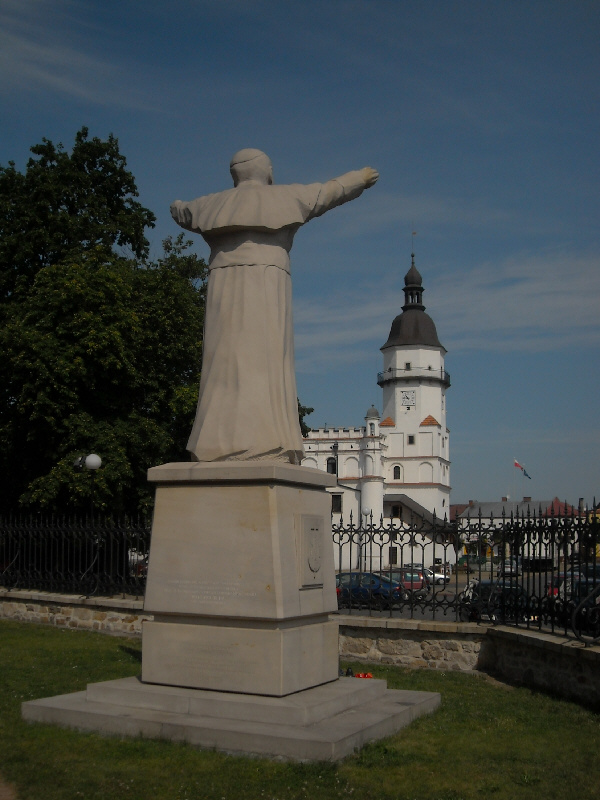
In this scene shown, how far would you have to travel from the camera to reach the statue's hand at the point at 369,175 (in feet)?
29.2

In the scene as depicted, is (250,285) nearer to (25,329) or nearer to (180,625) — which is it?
A: (180,625)

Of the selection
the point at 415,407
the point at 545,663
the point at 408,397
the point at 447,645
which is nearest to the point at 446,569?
the point at 447,645

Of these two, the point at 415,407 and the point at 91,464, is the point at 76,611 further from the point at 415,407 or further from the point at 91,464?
the point at 415,407

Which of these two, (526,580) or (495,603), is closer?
(526,580)

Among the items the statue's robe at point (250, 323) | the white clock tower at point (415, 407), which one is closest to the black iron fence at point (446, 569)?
the statue's robe at point (250, 323)

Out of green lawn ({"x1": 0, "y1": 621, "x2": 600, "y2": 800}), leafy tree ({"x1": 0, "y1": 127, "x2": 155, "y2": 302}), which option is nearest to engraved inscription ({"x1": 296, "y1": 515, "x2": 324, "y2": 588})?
green lawn ({"x1": 0, "y1": 621, "x2": 600, "y2": 800})

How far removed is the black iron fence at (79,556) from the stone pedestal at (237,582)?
7325mm

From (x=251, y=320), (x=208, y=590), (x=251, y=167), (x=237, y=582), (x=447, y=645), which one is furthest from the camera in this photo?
(x=447, y=645)

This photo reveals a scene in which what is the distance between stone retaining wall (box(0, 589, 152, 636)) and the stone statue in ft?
24.3

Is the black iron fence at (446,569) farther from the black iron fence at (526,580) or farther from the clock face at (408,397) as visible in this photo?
the clock face at (408,397)

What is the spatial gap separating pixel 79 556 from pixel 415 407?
71.9 meters

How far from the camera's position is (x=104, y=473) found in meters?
19.9

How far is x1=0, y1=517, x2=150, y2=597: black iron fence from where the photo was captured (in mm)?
15695

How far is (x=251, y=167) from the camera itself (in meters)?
8.85
